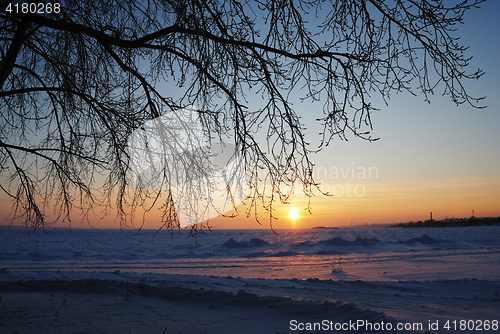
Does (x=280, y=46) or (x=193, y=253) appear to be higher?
(x=280, y=46)

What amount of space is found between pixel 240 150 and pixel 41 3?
140 inches

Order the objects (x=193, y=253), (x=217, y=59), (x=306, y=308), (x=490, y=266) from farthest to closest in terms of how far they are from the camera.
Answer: (x=193, y=253), (x=490, y=266), (x=306, y=308), (x=217, y=59)

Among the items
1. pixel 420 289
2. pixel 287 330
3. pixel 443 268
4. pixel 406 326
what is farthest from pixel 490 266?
pixel 287 330

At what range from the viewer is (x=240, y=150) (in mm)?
3959

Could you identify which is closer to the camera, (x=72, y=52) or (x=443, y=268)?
→ (x=72, y=52)

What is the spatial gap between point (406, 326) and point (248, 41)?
13.1 ft

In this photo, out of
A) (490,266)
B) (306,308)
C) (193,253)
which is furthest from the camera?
(193,253)

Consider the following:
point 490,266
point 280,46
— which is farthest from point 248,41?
point 490,266

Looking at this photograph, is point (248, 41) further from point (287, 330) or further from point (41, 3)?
point (287, 330)

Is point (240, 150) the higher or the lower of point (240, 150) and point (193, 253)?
the higher

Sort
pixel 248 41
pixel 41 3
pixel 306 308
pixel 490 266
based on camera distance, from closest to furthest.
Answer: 1. pixel 248 41
2. pixel 41 3
3. pixel 306 308
4. pixel 490 266

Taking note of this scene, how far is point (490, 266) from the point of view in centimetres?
1213

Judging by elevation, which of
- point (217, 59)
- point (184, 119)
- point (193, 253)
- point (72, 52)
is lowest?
point (193, 253)

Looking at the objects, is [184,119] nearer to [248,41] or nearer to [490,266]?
[248,41]
